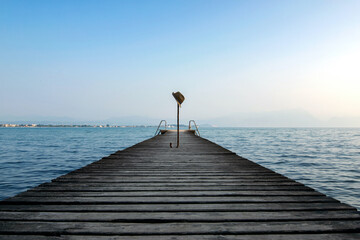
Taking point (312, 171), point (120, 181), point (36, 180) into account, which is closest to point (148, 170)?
point (120, 181)

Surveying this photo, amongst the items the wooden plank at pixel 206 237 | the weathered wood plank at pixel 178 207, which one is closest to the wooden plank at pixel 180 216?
the weathered wood plank at pixel 178 207

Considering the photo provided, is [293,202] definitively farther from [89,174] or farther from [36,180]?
[36,180]

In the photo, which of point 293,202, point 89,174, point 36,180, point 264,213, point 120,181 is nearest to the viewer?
point 264,213

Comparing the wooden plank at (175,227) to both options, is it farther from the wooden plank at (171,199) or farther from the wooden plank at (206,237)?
the wooden plank at (171,199)

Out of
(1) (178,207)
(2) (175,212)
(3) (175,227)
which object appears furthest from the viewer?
(1) (178,207)

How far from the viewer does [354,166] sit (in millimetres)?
15781

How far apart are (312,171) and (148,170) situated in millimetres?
11925

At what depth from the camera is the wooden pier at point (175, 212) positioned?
7.79 ft

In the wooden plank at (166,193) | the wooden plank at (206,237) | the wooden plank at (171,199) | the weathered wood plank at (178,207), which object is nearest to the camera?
the wooden plank at (206,237)

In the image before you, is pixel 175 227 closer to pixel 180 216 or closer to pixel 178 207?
pixel 180 216

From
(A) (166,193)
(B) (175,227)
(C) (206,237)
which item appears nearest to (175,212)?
(B) (175,227)

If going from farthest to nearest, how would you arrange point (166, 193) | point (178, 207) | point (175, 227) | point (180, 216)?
point (166, 193) → point (178, 207) → point (180, 216) → point (175, 227)

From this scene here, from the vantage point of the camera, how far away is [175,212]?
2900 mm

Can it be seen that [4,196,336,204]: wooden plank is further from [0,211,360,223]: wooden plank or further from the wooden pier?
[0,211,360,223]: wooden plank
